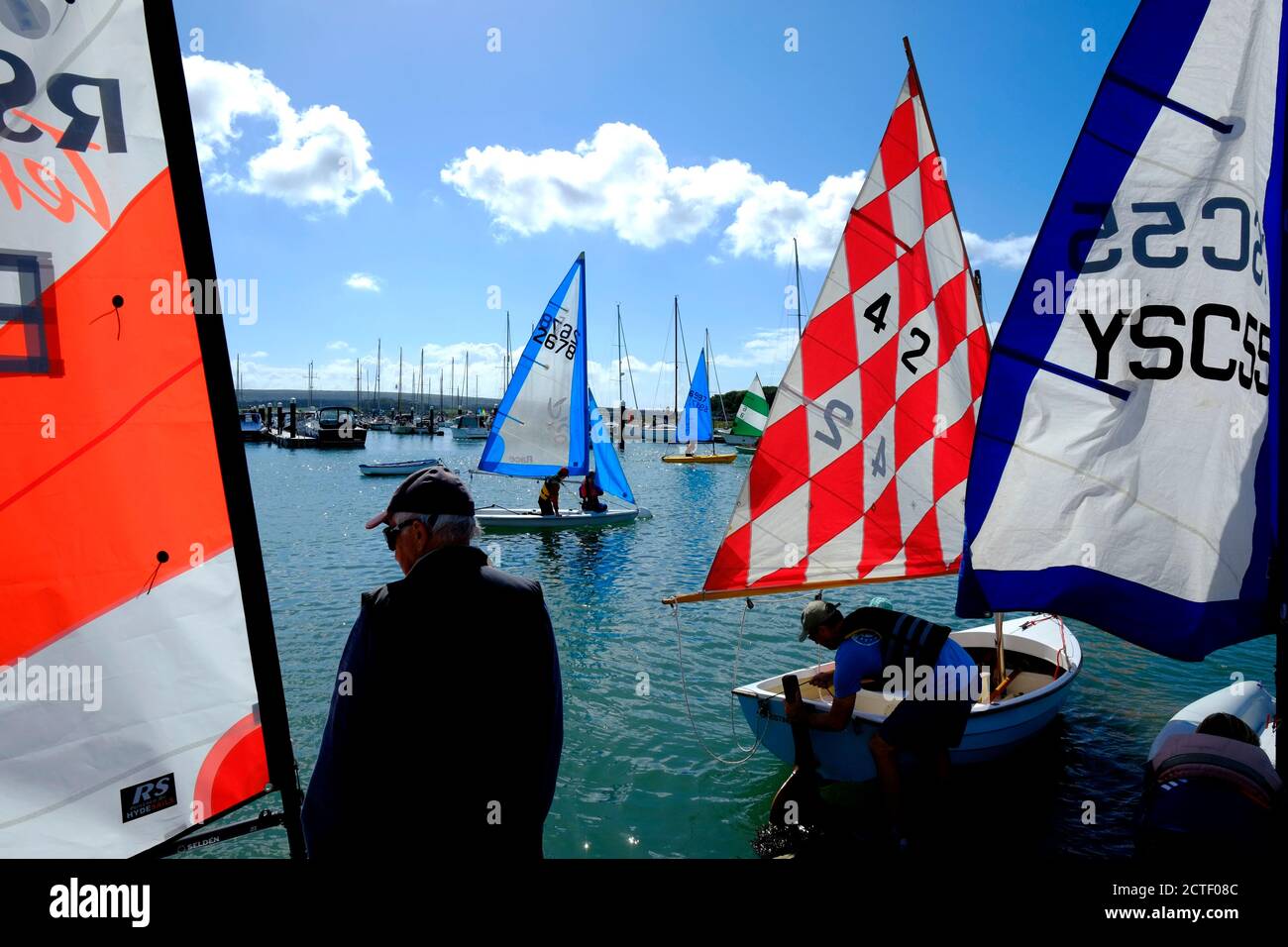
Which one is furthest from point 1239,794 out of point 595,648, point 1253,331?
point 595,648

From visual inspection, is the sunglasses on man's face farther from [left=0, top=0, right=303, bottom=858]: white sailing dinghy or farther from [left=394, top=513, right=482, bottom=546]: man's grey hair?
[left=0, top=0, right=303, bottom=858]: white sailing dinghy

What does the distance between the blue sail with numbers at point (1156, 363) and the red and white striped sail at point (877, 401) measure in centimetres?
350

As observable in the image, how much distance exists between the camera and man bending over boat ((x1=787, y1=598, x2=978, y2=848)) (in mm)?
5348

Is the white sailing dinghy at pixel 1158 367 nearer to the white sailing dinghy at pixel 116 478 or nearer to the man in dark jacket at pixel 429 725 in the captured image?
the man in dark jacket at pixel 429 725

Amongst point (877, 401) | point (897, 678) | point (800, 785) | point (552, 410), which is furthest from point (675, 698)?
point (552, 410)

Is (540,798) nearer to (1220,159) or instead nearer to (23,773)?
(23,773)

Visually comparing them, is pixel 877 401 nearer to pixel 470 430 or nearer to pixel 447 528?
pixel 447 528

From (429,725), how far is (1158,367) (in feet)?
11.2

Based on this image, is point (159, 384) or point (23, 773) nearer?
point (23, 773)

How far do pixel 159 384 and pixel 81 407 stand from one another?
23cm

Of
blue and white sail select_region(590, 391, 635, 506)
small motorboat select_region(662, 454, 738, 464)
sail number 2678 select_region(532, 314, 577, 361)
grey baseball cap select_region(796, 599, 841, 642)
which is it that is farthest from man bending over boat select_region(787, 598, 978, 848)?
small motorboat select_region(662, 454, 738, 464)

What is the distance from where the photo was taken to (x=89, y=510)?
7.79ft

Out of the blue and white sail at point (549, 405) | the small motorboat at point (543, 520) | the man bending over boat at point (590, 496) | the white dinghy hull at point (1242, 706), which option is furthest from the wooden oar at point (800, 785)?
the blue and white sail at point (549, 405)

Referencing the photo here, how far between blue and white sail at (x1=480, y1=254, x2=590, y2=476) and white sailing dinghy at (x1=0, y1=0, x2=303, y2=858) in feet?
64.6
